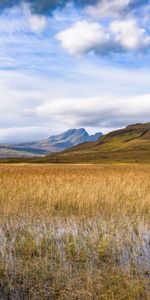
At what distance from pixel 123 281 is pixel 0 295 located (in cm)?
219

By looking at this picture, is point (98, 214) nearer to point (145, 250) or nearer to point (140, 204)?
point (140, 204)

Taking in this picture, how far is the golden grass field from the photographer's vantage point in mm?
6363

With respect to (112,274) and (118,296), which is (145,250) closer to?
(112,274)

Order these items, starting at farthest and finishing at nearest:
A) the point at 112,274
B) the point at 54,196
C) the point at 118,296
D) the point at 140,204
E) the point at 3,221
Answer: the point at 54,196 → the point at 140,204 → the point at 3,221 → the point at 112,274 → the point at 118,296

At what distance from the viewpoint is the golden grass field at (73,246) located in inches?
251

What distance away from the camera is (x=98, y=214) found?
14016 mm

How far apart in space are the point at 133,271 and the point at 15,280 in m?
2.35

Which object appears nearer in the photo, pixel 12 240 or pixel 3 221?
pixel 12 240

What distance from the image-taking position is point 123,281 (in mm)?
6594

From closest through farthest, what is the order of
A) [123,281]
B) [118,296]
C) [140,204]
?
[118,296], [123,281], [140,204]

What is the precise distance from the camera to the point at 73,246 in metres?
8.84

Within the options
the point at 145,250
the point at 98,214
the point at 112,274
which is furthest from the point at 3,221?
the point at 112,274

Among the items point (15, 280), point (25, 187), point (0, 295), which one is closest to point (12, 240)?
point (15, 280)

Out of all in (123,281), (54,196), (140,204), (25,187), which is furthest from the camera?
(25,187)
